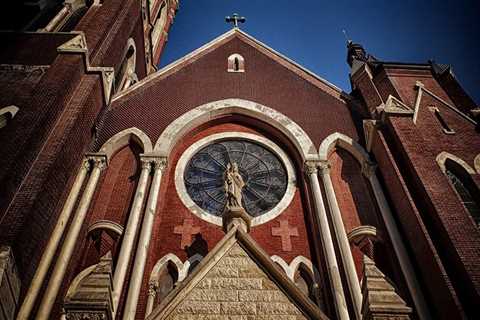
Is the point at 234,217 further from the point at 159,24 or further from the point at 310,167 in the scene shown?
the point at 159,24

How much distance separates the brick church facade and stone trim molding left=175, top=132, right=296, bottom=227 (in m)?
0.05

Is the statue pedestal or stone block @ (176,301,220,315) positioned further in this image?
the statue pedestal

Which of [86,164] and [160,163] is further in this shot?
[160,163]

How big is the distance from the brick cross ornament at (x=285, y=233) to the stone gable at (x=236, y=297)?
3437 mm

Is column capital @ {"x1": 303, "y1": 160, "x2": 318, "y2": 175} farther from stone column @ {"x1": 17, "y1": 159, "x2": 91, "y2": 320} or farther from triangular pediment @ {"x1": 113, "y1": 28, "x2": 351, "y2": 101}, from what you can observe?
stone column @ {"x1": 17, "y1": 159, "x2": 91, "y2": 320}

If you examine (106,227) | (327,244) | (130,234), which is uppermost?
(106,227)

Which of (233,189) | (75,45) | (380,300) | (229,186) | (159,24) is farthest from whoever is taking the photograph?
(159,24)

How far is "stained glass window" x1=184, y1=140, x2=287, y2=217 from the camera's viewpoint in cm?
1130

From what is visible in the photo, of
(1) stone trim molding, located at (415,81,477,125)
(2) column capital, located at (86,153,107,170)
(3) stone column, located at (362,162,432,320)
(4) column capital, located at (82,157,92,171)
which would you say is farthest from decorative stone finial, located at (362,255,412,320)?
(4) column capital, located at (82,157,92,171)

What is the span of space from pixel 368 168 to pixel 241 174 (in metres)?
3.56

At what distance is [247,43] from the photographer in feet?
55.3

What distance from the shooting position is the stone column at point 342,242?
8.47 metres

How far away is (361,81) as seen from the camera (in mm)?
13812

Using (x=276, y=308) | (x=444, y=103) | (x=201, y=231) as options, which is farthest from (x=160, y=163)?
(x=444, y=103)
